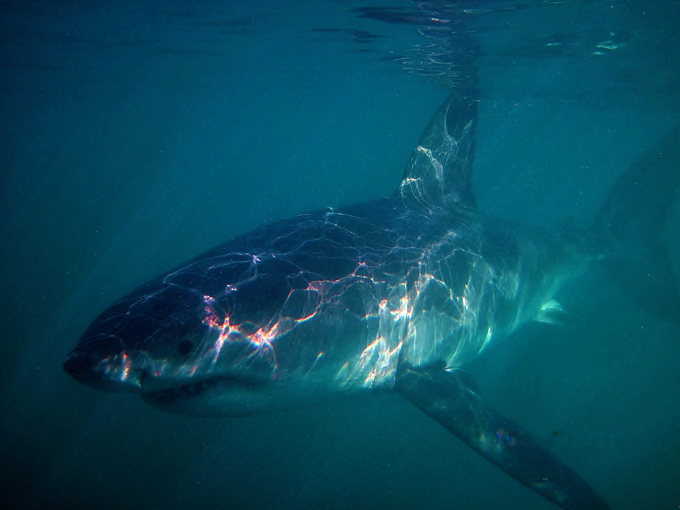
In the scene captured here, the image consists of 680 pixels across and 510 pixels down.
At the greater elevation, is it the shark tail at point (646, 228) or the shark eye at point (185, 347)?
the shark eye at point (185, 347)

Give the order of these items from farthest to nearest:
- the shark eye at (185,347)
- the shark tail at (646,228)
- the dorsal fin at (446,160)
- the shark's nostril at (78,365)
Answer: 1. the shark tail at (646,228)
2. the dorsal fin at (446,160)
3. the shark eye at (185,347)
4. the shark's nostril at (78,365)

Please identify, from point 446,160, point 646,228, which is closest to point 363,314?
point 446,160

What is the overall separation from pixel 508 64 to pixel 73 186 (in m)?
43.7

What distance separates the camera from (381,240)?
20.4ft

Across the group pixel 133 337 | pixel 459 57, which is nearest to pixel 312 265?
pixel 133 337

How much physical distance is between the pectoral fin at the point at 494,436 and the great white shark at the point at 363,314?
2 cm

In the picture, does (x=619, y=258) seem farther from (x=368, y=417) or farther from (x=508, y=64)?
(x=508, y=64)

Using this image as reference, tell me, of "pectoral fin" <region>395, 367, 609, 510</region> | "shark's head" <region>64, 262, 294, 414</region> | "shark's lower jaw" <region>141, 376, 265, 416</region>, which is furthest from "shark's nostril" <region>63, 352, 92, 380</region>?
"pectoral fin" <region>395, 367, 609, 510</region>

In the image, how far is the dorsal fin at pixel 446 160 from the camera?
8.22 meters

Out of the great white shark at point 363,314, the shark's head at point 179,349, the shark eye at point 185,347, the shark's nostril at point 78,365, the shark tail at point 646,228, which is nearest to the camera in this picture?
the shark's nostril at point 78,365

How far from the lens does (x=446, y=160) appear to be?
8.50m

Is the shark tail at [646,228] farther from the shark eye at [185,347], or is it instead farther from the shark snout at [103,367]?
the shark snout at [103,367]

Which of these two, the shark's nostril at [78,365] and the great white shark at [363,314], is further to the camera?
A: the great white shark at [363,314]

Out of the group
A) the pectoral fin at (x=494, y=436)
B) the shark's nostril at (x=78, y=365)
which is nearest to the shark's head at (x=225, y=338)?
the shark's nostril at (x=78, y=365)
